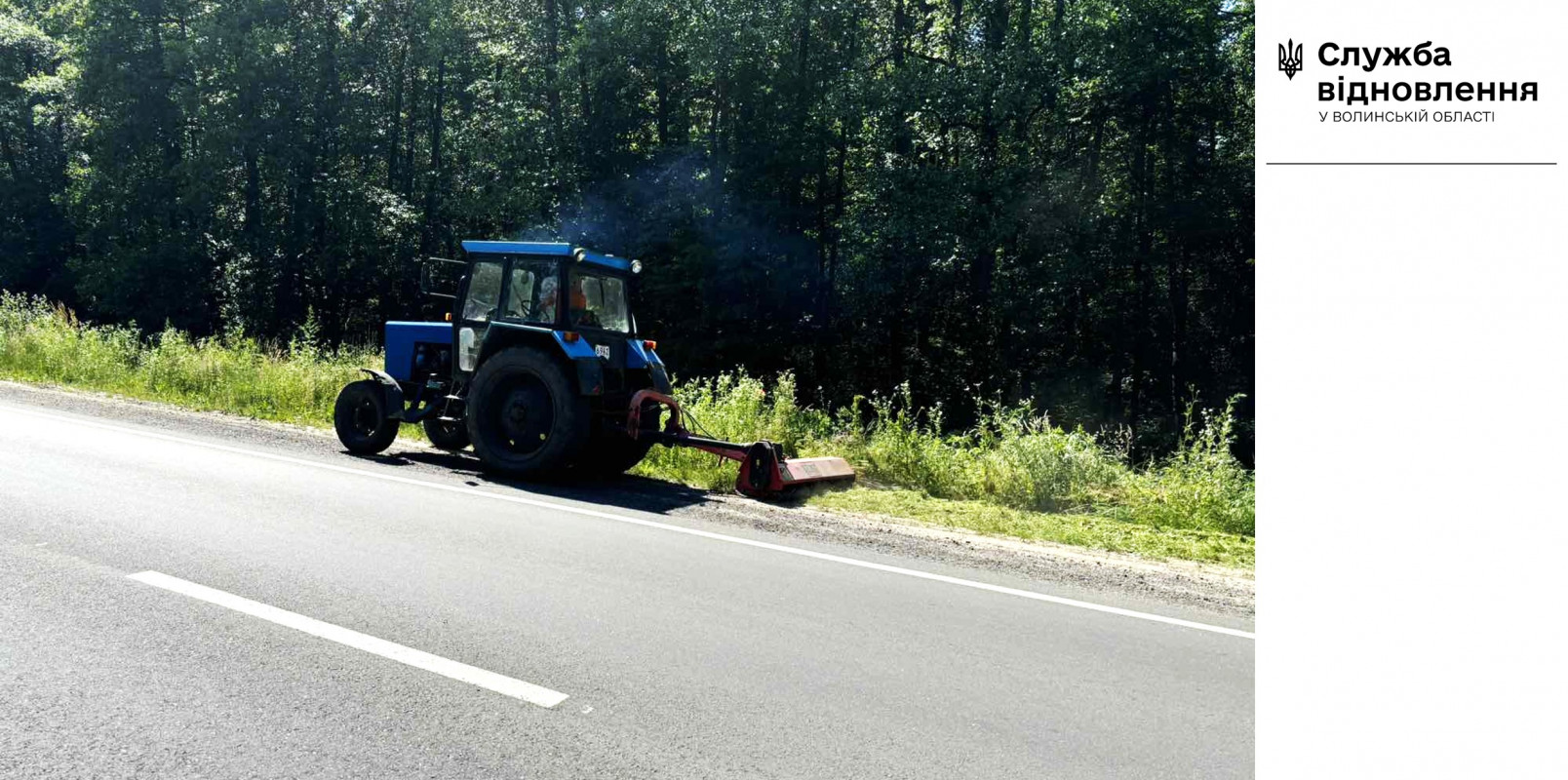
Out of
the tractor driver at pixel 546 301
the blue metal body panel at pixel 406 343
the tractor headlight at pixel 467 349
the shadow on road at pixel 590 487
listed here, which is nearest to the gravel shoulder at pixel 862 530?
the shadow on road at pixel 590 487

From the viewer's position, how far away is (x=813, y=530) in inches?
A: 302

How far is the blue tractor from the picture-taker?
9344 millimetres

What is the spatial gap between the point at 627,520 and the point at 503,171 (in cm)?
2232

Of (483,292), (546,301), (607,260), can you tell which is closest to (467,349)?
(483,292)

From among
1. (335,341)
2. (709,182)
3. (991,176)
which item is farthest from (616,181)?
(335,341)

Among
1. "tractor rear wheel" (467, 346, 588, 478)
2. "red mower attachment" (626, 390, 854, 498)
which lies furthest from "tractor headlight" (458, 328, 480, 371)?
"red mower attachment" (626, 390, 854, 498)

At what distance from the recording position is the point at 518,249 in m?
9.66

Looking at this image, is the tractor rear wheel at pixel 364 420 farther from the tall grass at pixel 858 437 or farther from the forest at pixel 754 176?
the forest at pixel 754 176

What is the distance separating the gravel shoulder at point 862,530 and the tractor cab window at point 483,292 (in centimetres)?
161

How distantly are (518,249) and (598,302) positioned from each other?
1.01 metres

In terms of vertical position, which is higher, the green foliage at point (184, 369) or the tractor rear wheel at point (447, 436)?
the green foliage at point (184, 369)

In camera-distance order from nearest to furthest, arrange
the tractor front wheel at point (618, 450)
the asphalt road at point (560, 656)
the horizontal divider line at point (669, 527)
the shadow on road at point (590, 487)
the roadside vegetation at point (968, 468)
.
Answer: the asphalt road at point (560, 656), the horizontal divider line at point (669, 527), the roadside vegetation at point (968, 468), the shadow on road at point (590, 487), the tractor front wheel at point (618, 450)

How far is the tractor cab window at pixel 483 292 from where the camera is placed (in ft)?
32.7

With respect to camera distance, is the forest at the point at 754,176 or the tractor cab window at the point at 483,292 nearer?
the tractor cab window at the point at 483,292
